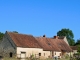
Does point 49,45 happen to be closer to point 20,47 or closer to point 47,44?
point 47,44

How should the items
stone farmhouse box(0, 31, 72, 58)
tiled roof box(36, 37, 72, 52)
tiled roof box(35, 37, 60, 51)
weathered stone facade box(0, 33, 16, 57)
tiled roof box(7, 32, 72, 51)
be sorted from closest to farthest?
stone farmhouse box(0, 31, 72, 58) < weathered stone facade box(0, 33, 16, 57) < tiled roof box(7, 32, 72, 51) < tiled roof box(35, 37, 60, 51) < tiled roof box(36, 37, 72, 52)

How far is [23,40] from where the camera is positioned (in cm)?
4944

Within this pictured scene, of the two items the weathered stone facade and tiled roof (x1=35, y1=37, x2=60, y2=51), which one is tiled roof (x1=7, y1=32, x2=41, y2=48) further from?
tiled roof (x1=35, y1=37, x2=60, y2=51)

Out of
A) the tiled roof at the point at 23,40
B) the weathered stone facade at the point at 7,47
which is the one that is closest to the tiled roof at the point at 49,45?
the tiled roof at the point at 23,40

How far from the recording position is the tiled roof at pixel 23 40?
1829 inches

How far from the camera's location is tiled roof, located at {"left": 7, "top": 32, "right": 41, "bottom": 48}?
46.5m

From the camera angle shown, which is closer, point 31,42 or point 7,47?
point 7,47

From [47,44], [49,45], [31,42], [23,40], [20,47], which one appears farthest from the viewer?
[49,45]

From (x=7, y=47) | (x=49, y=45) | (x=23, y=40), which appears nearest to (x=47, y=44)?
(x=49, y=45)

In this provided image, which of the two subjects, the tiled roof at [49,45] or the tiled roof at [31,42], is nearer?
the tiled roof at [31,42]

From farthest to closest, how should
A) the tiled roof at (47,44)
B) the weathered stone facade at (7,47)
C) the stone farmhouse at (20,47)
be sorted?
the tiled roof at (47,44) → the weathered stone facade at (7,47) → the stone farmhouse at (20,47)

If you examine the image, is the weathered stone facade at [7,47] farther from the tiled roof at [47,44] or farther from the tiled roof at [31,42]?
the tiled roof at [47,44]

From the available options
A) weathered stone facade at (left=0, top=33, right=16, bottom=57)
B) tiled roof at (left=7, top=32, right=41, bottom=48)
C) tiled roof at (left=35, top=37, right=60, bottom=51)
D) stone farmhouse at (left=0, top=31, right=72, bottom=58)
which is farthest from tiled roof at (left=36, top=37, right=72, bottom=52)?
weathered stone facade at (left=0, top=33, right=16, bottom=57)

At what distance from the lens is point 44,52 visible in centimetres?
5531
